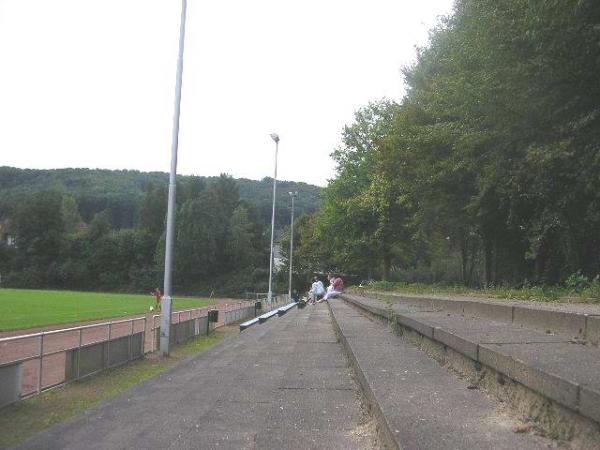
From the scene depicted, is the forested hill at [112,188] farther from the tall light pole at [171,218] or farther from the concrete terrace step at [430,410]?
the concrete terrace step at [430,410]

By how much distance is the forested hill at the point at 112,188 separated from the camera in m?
124

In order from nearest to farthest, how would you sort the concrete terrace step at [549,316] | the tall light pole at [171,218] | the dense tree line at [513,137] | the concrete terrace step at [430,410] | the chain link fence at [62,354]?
the concrete terrace step at [430,410] → the concrete terrace step at [549,316] → the chain link fence at [62,354] → the dense tree line at [513,137] → the tall light pole at [171,218]

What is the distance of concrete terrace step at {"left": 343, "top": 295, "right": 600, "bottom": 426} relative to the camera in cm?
317

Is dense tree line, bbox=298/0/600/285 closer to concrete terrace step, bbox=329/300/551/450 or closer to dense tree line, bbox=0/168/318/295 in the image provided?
concrete terrace step, bbox=329/300/551/450

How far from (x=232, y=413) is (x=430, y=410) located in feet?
7.98

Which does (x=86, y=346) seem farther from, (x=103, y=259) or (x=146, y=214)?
(x=146, y=214)

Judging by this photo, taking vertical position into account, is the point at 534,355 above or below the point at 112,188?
A: below

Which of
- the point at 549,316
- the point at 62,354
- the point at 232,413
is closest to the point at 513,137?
the point at 549,316

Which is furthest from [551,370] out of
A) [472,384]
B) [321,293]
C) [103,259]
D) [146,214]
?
[146,214]

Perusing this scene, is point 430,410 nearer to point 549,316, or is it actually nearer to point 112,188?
point 549,316

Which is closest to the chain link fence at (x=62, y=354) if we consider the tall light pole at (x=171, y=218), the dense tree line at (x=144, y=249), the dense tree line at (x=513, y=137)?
the tall light pole at (x=171, y=218)

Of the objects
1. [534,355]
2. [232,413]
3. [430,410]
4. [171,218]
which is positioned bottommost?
[232,413]

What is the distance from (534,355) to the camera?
167 inches

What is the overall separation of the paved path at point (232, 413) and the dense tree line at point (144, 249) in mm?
82001
